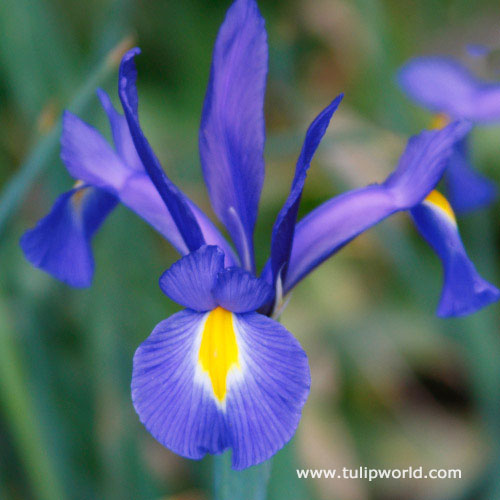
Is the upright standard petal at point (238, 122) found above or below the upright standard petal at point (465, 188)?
above

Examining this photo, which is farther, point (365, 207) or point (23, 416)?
point (23, 416)

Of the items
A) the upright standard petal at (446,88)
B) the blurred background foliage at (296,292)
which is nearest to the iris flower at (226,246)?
the blurred background foliage at (296,292)

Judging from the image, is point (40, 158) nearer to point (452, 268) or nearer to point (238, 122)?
point (238, 122)

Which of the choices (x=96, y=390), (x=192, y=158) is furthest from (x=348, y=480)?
(x=192, y=158)

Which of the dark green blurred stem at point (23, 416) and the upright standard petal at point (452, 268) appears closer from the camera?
the upright standard petal at point (452, 268)

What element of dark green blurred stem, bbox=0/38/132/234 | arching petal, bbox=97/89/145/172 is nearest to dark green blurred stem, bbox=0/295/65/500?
dark green blurred stem, bbox=0/38/132/234

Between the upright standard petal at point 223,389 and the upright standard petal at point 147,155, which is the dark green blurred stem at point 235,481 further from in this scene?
the upright standard petal at point 147,155

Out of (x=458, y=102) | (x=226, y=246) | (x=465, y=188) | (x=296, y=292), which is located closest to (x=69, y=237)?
(x=226, y=246)
